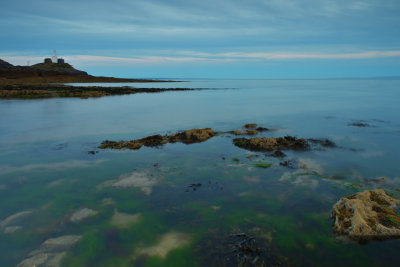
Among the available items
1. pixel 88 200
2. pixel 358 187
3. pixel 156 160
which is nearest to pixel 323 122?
pixel 358 187

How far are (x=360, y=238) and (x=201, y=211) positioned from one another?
12.3 ft

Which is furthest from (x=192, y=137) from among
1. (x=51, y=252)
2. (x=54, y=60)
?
(x=54, y=60)

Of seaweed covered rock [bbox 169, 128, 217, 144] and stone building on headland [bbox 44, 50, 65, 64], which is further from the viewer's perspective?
stone building on headland [bbox 44, 50, 65, 64]

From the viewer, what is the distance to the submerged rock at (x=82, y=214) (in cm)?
661

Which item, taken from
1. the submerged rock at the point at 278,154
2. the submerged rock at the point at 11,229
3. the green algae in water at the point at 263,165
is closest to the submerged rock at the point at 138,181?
the submerged rock at the point at 11,229

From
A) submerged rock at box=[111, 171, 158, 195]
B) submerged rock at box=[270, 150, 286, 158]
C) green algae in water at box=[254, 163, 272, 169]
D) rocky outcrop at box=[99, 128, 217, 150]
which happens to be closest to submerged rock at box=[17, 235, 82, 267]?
submerged rock at box=[111, 171, 158, 195]

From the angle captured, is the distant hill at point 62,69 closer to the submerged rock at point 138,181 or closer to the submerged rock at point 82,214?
the submerged rock at point 138,181

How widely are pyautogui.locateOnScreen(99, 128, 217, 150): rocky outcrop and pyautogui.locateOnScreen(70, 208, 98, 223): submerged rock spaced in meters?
6.03

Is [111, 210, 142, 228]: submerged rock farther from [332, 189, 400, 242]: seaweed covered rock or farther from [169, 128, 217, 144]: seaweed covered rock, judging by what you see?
[169, 128, 217, 144]: seaweed covered rock

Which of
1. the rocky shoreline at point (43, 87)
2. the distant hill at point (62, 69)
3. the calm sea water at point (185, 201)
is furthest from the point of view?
the distant hill at point (62, 69)

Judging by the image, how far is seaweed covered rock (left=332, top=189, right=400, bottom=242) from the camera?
5.84 m

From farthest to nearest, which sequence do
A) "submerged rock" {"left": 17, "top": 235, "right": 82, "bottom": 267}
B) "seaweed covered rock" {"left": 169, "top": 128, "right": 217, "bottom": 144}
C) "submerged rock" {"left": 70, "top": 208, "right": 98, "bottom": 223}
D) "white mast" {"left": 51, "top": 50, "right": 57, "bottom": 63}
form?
"white mast" {"left": 51, "top": 50, "right": 57, "bottom": 63}
"seaweed covered rock" {"left": 169, "top": 128, "right": 217, "bottom": 144}
"submerged rock" {"left": 70, "top": 208, "right": 98, "bottom": 223}
"submerged rock" {"left": 17, "top": 235, "right": 82, "bottom": 267}

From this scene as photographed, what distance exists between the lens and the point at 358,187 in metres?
8.42

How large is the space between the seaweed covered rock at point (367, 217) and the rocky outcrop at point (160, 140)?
346 inches
